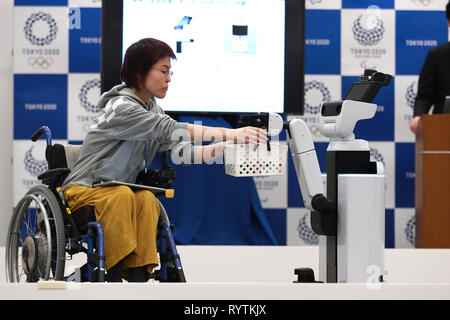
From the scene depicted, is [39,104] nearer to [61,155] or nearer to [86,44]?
[86,44]

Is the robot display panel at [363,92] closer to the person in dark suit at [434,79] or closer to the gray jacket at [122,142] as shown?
the gray jacket at [122,142]

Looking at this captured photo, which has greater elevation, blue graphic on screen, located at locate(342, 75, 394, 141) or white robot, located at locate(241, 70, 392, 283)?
blue graphic on screen, located at locate(342, 75, 394, 141)

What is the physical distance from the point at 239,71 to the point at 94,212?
6.08 ft

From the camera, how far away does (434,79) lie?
3945 mm

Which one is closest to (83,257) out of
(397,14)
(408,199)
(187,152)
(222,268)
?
(222,268)

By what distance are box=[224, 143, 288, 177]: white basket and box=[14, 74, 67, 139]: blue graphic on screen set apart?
2924 mm

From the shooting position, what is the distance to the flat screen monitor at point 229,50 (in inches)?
139

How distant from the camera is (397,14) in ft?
14.1

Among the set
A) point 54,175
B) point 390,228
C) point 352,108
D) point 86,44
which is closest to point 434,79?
point 390,228

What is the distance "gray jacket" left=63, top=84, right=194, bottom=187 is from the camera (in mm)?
1990

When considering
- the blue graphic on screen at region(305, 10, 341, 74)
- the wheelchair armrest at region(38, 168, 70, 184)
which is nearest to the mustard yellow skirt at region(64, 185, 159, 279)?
the wheelchair armrest at region(38, 168, 70, 184)

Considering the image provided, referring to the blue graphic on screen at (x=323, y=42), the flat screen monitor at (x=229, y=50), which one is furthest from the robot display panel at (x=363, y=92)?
the blue graphic on screen at (x=323, y=42)

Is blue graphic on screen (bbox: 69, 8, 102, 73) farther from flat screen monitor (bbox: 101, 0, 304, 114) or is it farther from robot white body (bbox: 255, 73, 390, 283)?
robot white body (bbox: 255, 73, 390, 283)

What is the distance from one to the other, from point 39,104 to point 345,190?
3198 millimetres
